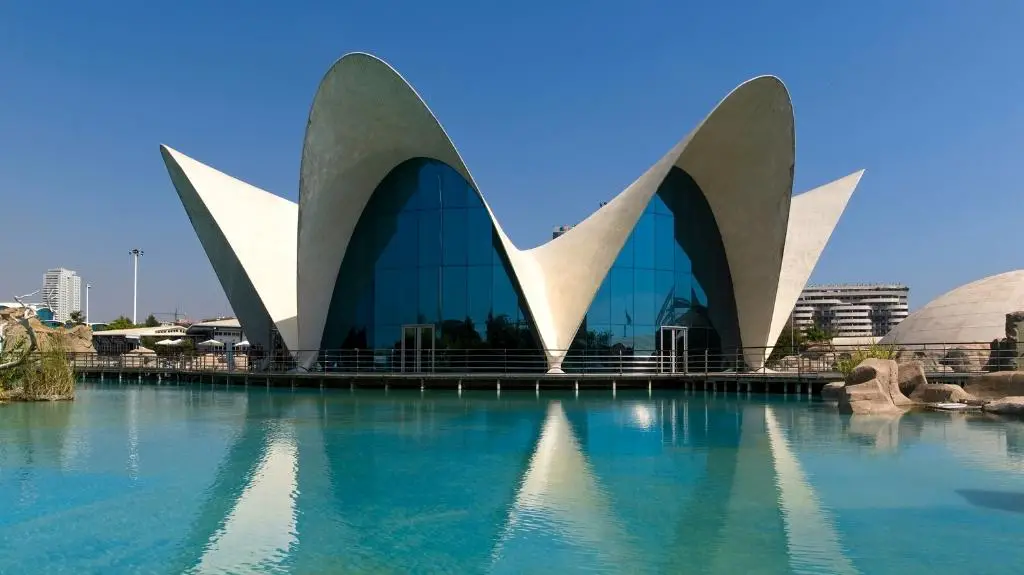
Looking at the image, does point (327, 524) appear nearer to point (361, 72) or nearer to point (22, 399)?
point (22, 399)

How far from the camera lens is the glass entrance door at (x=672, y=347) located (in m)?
26.5

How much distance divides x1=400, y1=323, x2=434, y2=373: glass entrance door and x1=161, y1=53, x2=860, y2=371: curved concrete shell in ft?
10.9

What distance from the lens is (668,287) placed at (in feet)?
88.7

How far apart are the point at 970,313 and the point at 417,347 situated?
2157 cm

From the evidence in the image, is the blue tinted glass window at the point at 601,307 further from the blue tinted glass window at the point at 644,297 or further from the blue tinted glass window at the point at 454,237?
the blue tinted glass window at the point at 454,237

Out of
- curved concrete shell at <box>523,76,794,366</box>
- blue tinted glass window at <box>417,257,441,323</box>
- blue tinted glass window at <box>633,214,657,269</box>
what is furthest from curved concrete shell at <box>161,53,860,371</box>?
blue tinted glass window at <box>417,257,441,323</box>

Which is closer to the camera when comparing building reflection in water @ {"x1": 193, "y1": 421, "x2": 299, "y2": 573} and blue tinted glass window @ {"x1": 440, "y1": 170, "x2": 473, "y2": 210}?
building reflection in water @ {"x1": 193, "y1": 421, "x2": 299, "y2": 573}

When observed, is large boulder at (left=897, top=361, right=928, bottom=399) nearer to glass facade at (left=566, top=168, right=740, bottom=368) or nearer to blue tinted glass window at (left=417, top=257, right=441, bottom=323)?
glass facade at (left=566, top=168, right=740, bottom=368)

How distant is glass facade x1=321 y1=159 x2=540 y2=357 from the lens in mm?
25625

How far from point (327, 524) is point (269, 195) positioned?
27.3 metres

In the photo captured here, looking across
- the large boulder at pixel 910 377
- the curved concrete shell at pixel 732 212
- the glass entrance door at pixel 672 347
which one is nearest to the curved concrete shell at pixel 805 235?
the curved concrete shell at pixel 732 212

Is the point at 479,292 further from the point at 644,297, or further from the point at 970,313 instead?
the point at 970,313

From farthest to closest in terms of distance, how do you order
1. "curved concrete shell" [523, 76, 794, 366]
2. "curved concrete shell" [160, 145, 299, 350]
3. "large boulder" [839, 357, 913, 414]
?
1. "curved concrete shell" [160, 145, 299, 350]
2. "curved concrete shell" [523, 76, 794, 366]
3. "large boulder" [839, 357, 913, 414]

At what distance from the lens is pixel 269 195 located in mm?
32062
